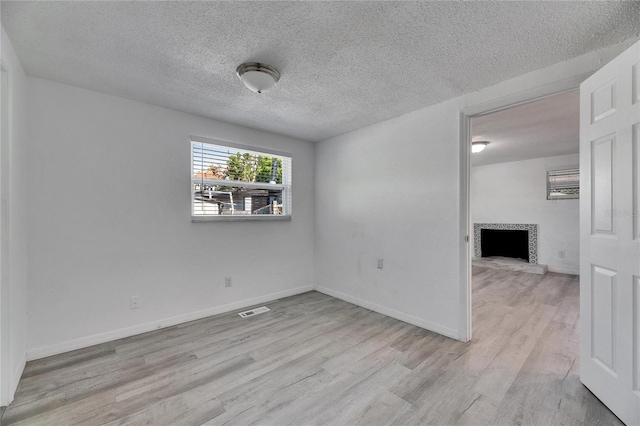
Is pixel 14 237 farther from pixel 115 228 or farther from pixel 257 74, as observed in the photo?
pixel 257 74

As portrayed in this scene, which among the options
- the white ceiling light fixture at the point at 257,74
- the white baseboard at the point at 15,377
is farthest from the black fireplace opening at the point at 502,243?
the white baseboard at the point at 15,377

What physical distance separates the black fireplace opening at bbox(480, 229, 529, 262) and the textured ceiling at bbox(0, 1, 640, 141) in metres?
5.13

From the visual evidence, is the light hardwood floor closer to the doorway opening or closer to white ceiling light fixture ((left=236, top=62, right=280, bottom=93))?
the doorway opening

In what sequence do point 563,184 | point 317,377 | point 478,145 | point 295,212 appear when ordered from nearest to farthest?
point 317,377
point 295,212
point 478,145
point 563,184

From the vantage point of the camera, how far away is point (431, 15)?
1.51 metres

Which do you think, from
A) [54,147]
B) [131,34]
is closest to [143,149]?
[54,147]

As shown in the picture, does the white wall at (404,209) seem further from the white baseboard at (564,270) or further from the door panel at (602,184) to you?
the white baseboard at (564,270)

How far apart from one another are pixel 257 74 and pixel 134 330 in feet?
8.73

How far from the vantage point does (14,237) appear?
71.2 inches

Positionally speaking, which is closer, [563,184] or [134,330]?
[134,330]

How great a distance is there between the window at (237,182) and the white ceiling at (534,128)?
2570mm

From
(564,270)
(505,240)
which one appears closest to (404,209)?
(564,270)

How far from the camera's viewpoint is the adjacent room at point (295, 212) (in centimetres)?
158

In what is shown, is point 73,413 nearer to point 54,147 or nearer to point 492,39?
point 54,147
